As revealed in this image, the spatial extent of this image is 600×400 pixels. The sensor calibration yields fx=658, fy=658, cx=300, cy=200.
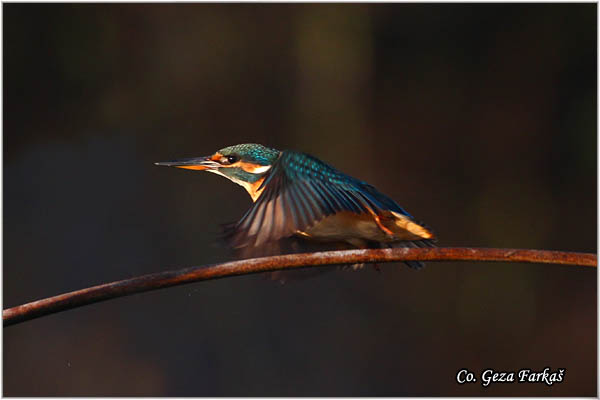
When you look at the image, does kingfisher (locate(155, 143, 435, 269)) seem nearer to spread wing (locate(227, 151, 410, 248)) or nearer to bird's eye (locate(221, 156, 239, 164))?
spread wing (locate(227, 151, 410, 248))

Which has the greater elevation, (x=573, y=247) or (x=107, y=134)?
(x=107, y=134)

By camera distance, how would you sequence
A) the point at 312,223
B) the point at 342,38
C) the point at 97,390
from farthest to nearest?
the point at 342,38 < the point at 97,390 < the point at 312,223

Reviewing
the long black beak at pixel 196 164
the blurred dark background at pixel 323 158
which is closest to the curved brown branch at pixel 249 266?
the long black beak at pixel 196 164

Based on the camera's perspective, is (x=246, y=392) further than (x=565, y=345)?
No

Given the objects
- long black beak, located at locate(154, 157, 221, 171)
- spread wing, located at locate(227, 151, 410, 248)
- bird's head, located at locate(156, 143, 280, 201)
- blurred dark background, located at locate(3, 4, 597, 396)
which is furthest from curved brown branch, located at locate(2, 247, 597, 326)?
blurred dark background, located at locate(3, 4, 597, 396)

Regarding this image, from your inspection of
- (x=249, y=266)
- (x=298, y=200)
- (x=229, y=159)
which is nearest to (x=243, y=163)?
(x=229, y=159)

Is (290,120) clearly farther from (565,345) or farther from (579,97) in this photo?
(565,345)

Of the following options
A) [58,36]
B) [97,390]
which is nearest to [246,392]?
[97,390]
